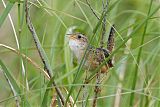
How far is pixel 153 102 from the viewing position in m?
3.33

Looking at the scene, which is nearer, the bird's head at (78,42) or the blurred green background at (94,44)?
the bird's head at (78,42)

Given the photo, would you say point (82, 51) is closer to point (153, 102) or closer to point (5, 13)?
point (5, 13)

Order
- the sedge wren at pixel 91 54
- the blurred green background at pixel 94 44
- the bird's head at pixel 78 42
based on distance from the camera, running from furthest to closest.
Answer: the blurred green background at pixel 94 44
the bird's head at pixel 78 42
the sedge wren at pixel 91 54

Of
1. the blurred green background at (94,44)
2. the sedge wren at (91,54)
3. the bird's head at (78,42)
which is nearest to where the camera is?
the sedge wren at (91,54)

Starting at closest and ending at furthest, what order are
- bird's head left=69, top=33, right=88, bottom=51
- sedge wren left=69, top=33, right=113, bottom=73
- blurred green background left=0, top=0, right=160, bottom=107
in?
sedge wren left=69, top=33, right=113, bottom=73, bird's head left=69, top=33, right=88, bottom=51, blurred green background left=0, top=0, right=160, bottom=107

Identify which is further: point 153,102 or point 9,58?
point 9,58

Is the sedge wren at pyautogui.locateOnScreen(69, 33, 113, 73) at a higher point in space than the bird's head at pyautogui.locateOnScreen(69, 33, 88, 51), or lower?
lower

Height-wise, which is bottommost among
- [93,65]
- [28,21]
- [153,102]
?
[153,102]

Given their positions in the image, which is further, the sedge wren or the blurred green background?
the blurred green background

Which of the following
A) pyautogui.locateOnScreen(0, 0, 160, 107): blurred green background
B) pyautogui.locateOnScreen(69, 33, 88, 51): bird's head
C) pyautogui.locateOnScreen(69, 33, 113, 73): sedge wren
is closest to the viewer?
pyautogui.locateOnScreen(69, 33, 113, 73): sedge wren

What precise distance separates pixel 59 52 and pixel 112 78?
1.29ft

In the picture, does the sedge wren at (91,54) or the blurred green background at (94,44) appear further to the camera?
the blurred green background at (94,44)

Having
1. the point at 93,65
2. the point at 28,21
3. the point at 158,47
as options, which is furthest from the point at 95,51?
the point at 158,47

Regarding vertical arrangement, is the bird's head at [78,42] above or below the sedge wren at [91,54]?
above
